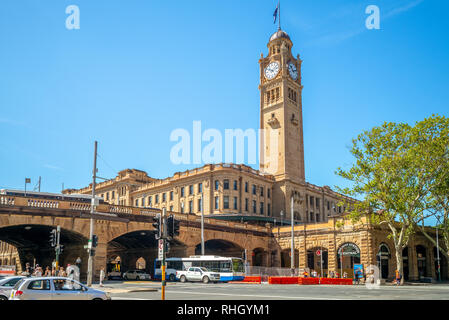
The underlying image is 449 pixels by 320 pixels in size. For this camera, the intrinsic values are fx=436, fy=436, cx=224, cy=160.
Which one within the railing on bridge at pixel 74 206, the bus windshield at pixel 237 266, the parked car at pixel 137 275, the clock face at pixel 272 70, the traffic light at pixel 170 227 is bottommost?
the parked car at pixel 137 275

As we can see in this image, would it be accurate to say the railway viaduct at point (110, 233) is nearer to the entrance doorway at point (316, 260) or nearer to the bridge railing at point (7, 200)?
the bridge railing at point (7, 200)

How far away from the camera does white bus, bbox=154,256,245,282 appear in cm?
4569

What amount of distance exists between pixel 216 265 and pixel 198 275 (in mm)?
2389

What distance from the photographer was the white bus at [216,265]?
150ft

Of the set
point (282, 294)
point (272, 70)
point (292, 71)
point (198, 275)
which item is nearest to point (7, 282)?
point (282, 294)

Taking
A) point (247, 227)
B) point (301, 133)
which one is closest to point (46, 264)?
point (247, 227)

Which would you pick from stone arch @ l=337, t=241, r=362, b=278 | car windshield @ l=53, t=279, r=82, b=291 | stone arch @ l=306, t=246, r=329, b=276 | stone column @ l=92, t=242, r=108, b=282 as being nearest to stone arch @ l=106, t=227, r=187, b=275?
stone column @ l=92, t=242, r=108, b=282

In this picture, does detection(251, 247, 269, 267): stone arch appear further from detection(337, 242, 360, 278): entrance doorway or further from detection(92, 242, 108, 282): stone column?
detection(92, 242, 108, 282): stone column

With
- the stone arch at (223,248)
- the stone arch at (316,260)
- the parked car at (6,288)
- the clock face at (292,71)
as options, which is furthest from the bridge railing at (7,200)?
the clock face at (292,71)

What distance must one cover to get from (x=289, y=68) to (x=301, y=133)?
13.9 m

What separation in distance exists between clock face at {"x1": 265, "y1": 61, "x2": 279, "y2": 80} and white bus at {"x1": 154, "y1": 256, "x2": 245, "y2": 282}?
53759mm

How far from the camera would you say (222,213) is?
7719 centimetres

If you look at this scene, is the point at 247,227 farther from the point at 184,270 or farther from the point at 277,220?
the point at 277,220

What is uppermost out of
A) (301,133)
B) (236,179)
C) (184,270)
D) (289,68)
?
(289,68)
